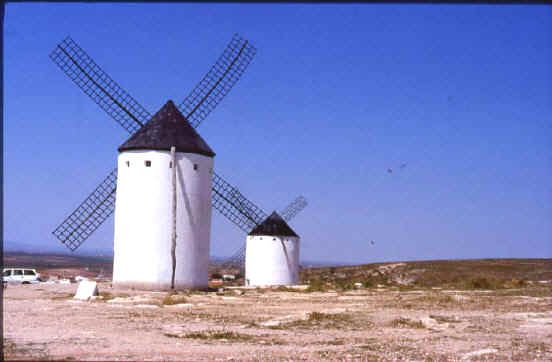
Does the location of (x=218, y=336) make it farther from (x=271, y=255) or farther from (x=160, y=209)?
(x=271, y=255)

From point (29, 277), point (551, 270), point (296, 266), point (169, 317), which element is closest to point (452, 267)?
point (551, 270)

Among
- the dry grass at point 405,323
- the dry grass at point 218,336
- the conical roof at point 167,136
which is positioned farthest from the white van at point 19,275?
the dry grass at point 218,336

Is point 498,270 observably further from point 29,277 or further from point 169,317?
point 169,317

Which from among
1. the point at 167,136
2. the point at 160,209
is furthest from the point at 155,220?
the point at 167,136

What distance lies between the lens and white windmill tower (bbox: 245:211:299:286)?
37.8 m

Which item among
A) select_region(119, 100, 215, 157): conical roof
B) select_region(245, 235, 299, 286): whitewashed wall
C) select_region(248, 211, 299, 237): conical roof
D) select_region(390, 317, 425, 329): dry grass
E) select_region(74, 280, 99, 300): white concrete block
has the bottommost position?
select_region(390, 317, 425, 329): dry grass

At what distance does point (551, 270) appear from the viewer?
49.4m

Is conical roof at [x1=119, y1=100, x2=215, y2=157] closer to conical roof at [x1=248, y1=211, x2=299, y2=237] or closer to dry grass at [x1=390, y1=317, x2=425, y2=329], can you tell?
dry grass at [x1=390, y1=317, x2=425, y2=329]

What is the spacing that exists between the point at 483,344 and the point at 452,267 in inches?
1741

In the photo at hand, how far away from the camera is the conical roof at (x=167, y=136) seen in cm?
2419

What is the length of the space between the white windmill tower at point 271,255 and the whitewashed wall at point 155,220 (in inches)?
527

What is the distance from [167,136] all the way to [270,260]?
15.4 metres

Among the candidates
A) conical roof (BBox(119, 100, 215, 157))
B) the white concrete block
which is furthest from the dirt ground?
conical roof (BBox(119, 100, 215, 157))

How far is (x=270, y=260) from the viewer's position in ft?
125
